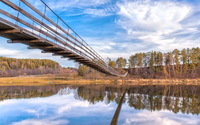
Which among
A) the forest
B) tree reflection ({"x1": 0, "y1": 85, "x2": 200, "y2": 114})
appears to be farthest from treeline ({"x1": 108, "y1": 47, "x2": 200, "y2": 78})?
tree reflection ({"x1": 0, "y1": 85, "x2": 200, "y2": 114})

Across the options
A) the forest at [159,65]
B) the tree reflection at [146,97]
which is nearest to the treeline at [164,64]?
the forest at [159,65]

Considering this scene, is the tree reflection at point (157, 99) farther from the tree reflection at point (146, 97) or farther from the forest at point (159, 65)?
the forest at point (159, 65)

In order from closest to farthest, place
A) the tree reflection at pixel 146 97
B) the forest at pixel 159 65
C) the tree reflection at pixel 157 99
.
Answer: the tree reflection at pixel 157 99
the tree reflection at pixel 146 97
the forest at pixel 159 65

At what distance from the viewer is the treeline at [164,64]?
6462cm

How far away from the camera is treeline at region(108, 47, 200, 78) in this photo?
64.6m

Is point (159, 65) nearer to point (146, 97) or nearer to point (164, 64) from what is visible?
point (164, 64)

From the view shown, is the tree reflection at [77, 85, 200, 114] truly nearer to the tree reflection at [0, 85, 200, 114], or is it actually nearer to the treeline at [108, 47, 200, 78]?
the tree reflection at [0, 85, 200, 114]

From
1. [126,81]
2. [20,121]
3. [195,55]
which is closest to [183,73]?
[195,55]

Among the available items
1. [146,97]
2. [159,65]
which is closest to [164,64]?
[159,65]

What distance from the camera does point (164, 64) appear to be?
69.9 metres

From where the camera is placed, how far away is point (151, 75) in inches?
2579

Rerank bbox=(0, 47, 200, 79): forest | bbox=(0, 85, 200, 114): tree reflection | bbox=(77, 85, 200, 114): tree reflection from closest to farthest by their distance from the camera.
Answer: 1. bbox=(77, 85, 200, 114): tree reflection
2. bbox=(0, 85, 200, 114): tree reflection
3. bbox=(0, 47, 200, 79): forest

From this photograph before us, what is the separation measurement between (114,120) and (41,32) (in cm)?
899

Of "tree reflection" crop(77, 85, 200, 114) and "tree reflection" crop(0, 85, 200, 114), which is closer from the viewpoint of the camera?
"tree reflection" crop(77, 85, 200, 114)
